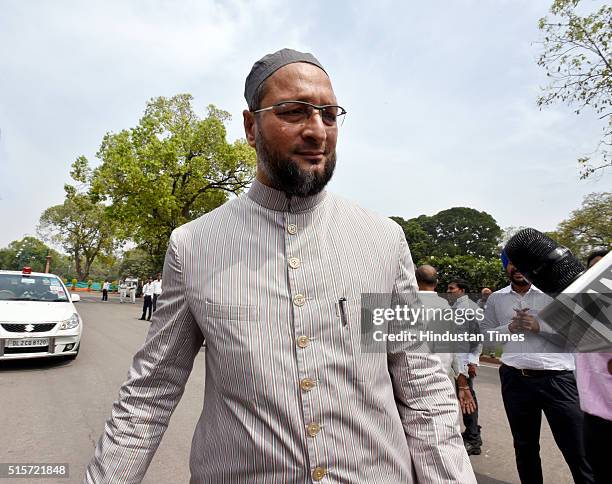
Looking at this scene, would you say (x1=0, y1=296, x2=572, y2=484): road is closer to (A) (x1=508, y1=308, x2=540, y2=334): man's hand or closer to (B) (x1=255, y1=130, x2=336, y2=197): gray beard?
(A) (x1=508, y1=308, x2=540, y2=334): man's hand

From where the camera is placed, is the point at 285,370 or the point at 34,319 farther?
the point at 34,319

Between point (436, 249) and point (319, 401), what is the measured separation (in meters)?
50.3

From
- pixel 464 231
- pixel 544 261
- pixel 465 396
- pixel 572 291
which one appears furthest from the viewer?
pixel 464 231

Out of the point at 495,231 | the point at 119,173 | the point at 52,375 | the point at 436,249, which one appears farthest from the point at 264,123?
the point at 495,231

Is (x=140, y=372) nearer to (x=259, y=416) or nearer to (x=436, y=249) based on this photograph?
(x=259, y=416)

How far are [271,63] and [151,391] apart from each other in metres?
1.07

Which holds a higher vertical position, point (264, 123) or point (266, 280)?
point (264, 123)

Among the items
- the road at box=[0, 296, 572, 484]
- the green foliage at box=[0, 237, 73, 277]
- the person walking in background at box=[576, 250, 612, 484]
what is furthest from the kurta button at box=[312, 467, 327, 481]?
the green foliage at box=[0, 237, 73, 277]

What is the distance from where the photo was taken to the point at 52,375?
21.8 feet

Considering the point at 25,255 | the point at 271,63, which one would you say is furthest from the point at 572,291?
the point at 25,255

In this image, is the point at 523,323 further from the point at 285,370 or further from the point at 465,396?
the point at 285,370

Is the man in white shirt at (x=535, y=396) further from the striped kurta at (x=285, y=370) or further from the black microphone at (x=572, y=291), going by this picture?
the striped kurta at (x=285, y=370)

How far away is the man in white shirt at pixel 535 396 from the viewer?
3076 millimetres

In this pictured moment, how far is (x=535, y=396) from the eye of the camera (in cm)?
327
